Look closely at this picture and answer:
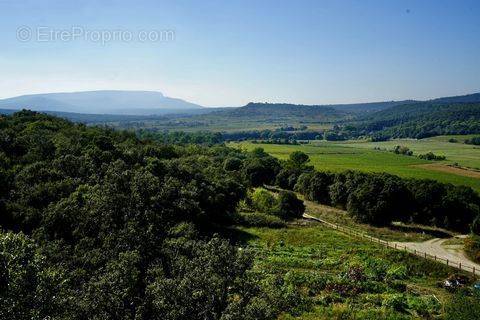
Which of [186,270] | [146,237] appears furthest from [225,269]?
Answer: [146,237]

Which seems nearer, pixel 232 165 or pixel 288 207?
pixel 288 207

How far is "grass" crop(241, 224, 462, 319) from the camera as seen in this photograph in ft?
107

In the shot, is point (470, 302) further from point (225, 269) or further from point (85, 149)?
point (85, 149)

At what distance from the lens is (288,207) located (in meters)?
64.9

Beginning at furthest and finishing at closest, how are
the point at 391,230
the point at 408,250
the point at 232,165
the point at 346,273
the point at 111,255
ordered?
the point at 232,165 → the point at 391,230 → the point at 408,250 → the point at 346,273 → the point at 111,255

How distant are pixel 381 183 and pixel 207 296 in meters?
51.5

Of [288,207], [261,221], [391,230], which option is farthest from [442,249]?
[261,221]

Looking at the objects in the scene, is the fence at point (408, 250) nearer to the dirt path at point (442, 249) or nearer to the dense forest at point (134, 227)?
the dirt path at point (442, 249)

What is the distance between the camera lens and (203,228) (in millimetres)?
47625

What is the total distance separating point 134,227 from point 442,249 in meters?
40.0

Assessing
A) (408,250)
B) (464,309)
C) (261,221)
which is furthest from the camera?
(261,221)

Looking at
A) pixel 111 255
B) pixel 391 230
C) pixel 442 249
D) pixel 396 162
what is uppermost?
pixel 111 255

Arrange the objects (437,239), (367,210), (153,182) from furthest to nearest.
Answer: (367,210) < (437,239) < (153,182)

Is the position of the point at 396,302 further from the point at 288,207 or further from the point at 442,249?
the point at 288,207
